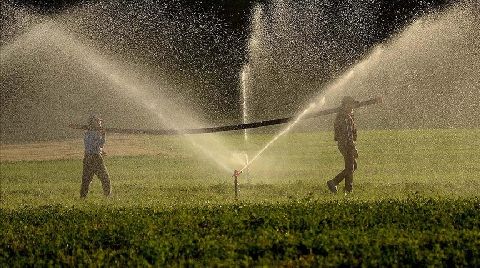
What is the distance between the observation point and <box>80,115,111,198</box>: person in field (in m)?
17.1

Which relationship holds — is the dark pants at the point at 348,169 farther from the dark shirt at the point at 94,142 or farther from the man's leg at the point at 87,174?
the man's leg at the point at 87,174

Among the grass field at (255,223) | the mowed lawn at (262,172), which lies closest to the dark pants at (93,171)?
the mowed lawn at (262,172)

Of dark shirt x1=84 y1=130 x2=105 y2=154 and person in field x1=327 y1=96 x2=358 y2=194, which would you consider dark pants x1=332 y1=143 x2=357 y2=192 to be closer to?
person in field x1=327 y1=96 x2=358 y2=194

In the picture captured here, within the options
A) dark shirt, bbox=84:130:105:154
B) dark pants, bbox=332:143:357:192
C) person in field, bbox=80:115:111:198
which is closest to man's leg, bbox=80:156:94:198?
person in field, bbox=80:115:111:198

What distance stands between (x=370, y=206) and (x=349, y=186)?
381cm

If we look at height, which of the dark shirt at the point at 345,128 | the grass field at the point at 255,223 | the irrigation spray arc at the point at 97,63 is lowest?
the grass field at the point at 255,223

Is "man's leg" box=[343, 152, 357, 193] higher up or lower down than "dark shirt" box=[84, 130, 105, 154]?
lower down

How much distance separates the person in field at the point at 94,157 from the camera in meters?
17.1

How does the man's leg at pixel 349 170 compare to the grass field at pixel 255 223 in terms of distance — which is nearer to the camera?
the grass field at pixel 255 223

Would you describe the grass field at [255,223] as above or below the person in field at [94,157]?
below

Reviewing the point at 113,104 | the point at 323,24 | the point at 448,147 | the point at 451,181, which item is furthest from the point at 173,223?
the point at 113,104

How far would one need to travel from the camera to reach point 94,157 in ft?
56.4

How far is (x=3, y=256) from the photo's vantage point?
9.59 m

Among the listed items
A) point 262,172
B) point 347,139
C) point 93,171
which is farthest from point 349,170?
point 262,172
